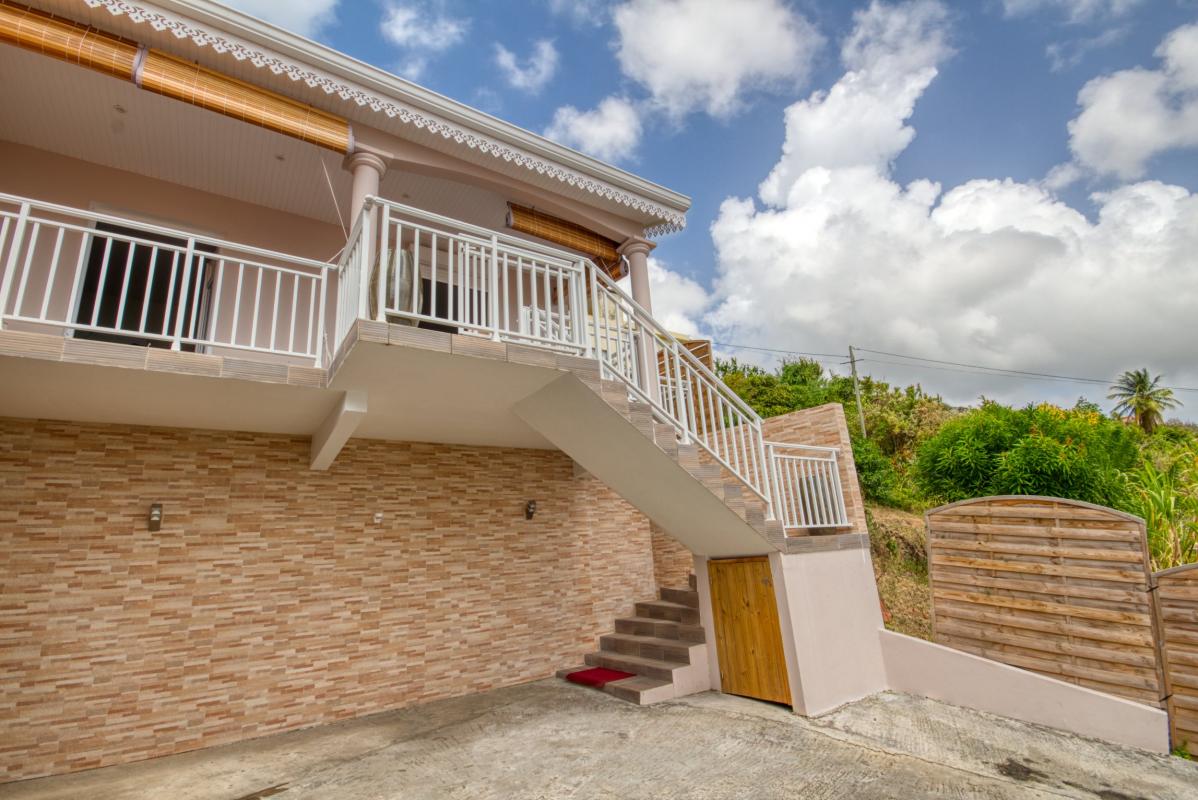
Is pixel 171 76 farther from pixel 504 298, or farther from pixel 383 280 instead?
pixel 504 298

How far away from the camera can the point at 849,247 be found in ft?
52.5

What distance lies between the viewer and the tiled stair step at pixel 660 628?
18.2ft

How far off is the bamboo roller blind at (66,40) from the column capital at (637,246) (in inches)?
196

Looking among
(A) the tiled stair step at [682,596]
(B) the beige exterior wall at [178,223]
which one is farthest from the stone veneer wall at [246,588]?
(B) the beige exterior wall at [178,223]

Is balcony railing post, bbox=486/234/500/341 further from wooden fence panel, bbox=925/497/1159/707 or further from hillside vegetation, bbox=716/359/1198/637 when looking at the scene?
hillside vegetation, bbox=716/359/1198/637

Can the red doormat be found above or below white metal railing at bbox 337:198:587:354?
below

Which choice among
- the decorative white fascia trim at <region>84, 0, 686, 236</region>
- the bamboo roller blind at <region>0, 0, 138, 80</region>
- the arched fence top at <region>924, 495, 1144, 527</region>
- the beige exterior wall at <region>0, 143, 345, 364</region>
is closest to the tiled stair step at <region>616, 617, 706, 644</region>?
the arched fence top at <region>924, 495, 1144, 527</region>

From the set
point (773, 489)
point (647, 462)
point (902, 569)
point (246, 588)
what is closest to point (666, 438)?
point (647, 462)

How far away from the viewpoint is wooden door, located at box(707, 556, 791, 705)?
4672 mm

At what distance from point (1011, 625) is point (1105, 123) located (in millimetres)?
8256

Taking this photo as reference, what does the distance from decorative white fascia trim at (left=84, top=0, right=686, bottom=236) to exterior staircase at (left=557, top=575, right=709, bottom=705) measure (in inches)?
193

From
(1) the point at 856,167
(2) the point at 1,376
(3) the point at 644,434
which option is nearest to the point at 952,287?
(1) the point at 856,167

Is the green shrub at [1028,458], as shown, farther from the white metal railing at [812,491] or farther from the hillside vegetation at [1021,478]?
the white metal railing at [812,491]

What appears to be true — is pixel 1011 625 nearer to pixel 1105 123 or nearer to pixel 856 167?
pixel 1105 123
